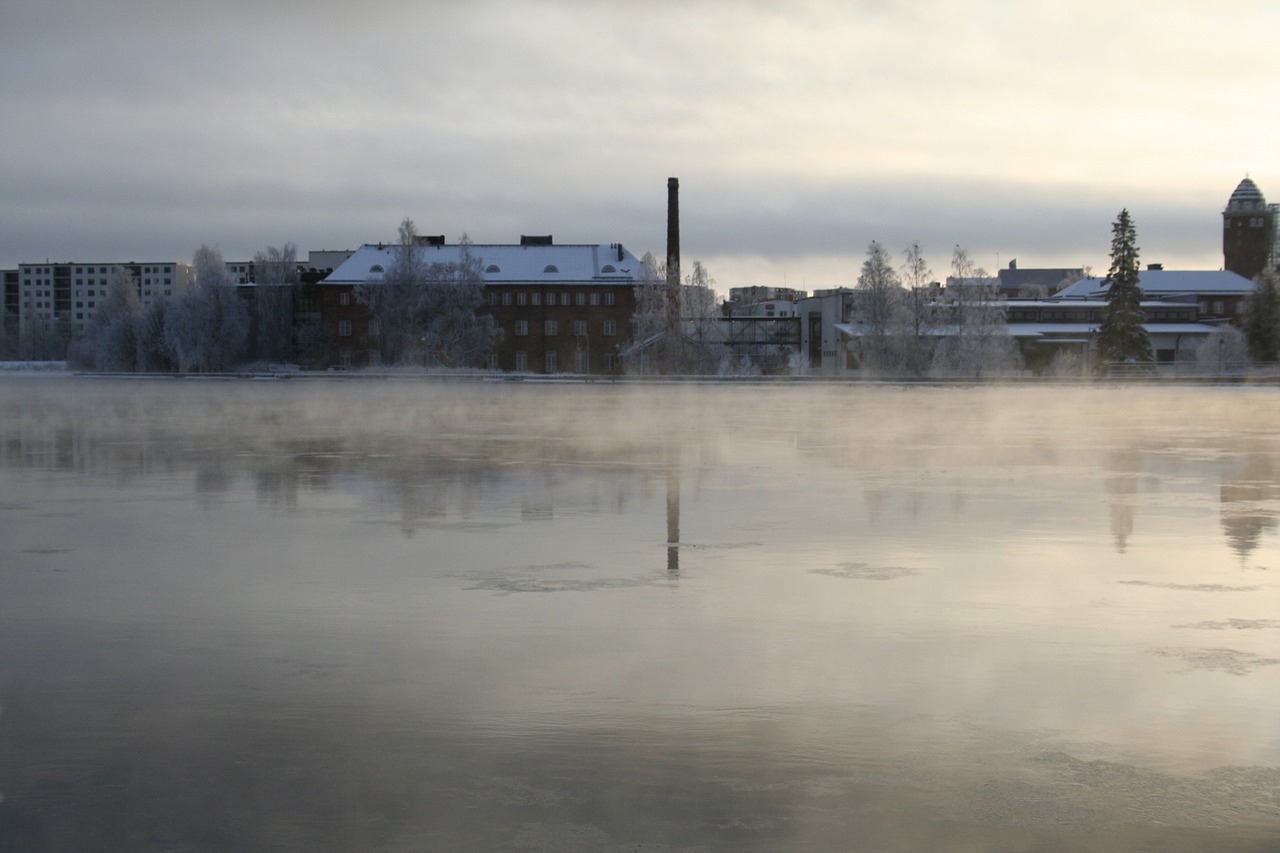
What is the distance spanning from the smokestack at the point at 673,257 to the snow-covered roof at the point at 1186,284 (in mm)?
41955

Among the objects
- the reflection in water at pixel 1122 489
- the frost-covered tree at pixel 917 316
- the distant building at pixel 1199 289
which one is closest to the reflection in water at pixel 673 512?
the reflection in water at pixel 1122 489

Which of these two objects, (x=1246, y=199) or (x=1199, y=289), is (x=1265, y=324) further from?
(x=1246, y=199)

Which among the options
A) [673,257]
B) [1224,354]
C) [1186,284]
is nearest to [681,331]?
[673,257]

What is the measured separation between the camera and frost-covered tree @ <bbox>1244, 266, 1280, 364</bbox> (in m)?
87.8

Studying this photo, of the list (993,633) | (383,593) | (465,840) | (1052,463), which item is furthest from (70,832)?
(1052,463)

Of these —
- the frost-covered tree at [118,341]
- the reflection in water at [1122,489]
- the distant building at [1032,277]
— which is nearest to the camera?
the reflection in water at [1122,489]

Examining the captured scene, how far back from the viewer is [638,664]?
7.72 metres

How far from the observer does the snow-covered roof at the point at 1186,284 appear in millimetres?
120438

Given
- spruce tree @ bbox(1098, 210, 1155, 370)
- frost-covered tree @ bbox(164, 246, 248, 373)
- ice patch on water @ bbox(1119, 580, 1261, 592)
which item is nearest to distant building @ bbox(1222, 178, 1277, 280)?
spruce tree @ bbox(1098, 210, 1155, 370)

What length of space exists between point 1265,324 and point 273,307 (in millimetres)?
77573

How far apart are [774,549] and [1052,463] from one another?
423 inches

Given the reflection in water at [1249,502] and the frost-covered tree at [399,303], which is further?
the frost-covered tree at [399,303]

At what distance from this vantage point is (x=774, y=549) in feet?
39.3

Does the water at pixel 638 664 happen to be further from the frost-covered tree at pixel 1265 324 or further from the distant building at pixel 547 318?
the distant building at pixel 547 318
